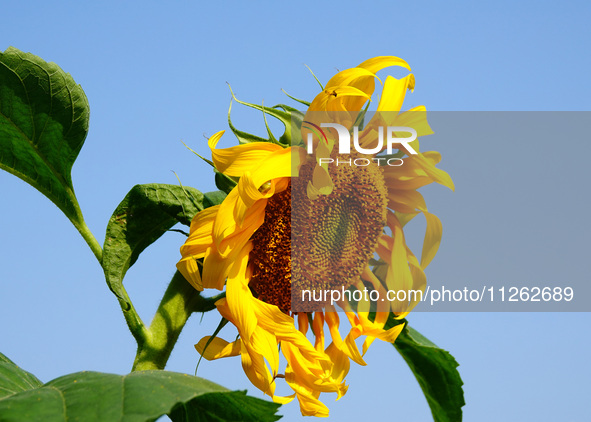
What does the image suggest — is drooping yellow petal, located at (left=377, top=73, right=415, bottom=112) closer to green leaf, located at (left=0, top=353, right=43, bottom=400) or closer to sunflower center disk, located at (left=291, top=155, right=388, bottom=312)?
sunflower center disk, located at (left=291, top=155, right=388, bottom=312)

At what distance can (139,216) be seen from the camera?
6.24ft

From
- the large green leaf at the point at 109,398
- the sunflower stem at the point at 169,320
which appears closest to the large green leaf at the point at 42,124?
the sunflower stem at the point at 169,320

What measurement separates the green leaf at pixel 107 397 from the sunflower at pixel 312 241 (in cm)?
30

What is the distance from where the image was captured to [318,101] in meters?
1.80

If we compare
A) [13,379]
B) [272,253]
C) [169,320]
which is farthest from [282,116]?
[13,379]

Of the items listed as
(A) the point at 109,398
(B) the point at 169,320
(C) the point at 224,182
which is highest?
(C) the point at 224,182

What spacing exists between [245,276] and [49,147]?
0.75 metres

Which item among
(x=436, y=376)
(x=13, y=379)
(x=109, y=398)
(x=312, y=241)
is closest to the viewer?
(x=109, y=398)

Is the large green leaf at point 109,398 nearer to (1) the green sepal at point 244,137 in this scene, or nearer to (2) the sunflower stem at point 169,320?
(2) the sunflower stem at point 169,320

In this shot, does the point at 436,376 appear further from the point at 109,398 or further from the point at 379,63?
the point at 109,398

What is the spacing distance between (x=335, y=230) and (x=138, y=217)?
568 millimetres

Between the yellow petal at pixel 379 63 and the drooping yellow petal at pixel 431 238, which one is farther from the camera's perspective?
the drooping yellow petal at pixel 431 238

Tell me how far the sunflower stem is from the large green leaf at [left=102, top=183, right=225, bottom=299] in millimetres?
133

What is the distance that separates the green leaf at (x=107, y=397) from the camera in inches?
50.5
